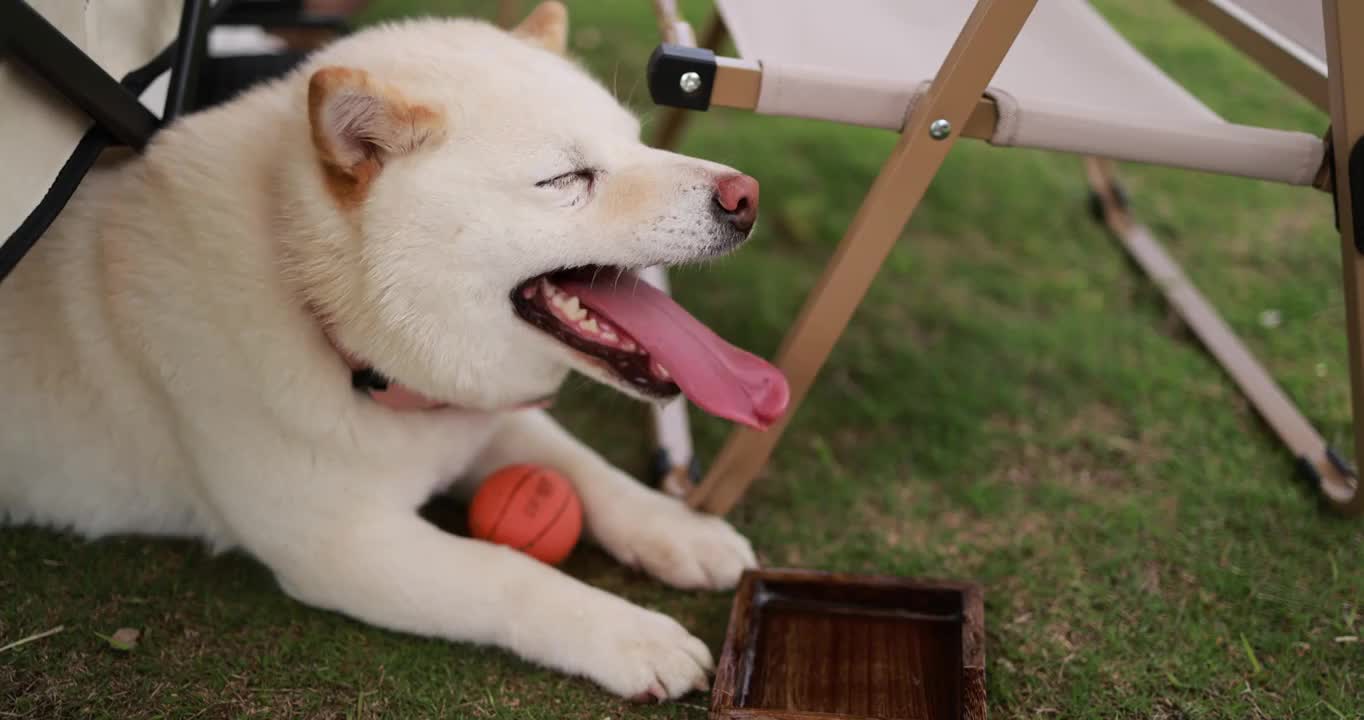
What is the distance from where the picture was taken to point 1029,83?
7.07ft

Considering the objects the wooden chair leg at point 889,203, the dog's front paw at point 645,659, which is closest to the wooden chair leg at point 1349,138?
the wooden chair leg at point 889,203

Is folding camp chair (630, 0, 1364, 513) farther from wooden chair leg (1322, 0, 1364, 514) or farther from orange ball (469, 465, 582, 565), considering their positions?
orange ball (469, 465, 582, 565)

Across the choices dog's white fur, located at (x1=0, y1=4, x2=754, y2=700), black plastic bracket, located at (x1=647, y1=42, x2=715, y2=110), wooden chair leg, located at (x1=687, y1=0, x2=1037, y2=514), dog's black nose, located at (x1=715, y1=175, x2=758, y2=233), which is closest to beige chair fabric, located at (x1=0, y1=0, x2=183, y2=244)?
dog's white fur, located at (x1=0, y1=4, x2=754, y2=700)

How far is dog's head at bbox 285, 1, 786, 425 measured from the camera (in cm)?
170

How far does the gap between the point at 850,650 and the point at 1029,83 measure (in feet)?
3.82

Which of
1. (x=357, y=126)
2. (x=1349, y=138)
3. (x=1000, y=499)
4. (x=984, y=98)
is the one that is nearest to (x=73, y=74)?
(x=357, y=126)

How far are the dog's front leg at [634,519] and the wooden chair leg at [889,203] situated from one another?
10 centimetres

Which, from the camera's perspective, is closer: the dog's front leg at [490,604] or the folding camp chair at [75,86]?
the folding camp chair at [75,86]

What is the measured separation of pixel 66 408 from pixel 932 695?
164 cm

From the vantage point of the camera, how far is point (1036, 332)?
10.0ft

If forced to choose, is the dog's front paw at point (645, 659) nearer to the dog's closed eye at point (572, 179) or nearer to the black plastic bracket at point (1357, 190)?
the dog's closed eye at point (572, 179)

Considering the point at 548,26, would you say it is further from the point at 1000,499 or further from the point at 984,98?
the point at 1000,499

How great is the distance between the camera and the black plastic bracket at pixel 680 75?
1.80m

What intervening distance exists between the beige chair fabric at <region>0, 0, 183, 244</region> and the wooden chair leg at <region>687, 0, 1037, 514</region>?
1299 mm
